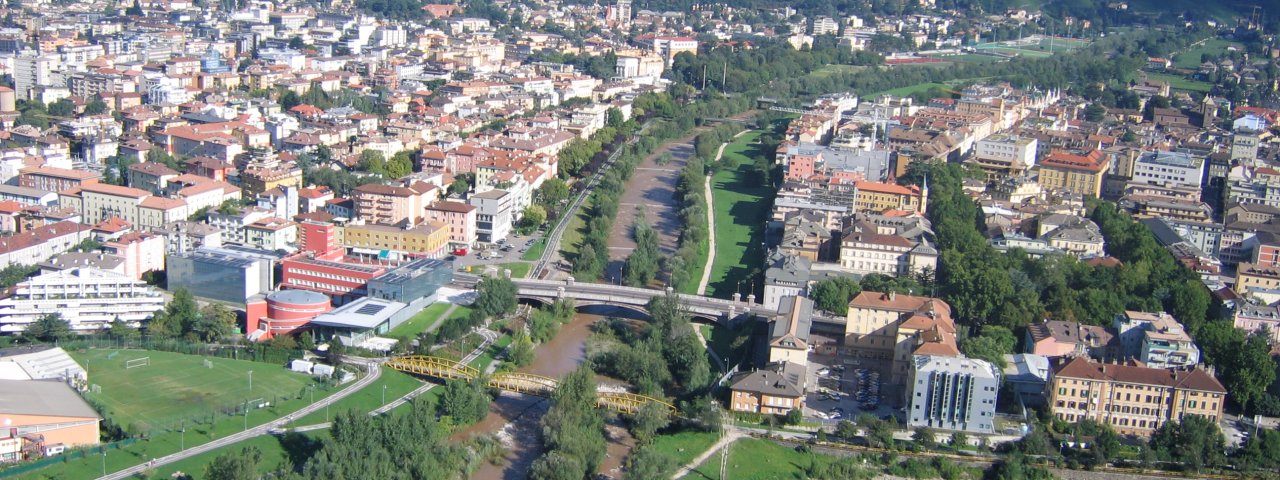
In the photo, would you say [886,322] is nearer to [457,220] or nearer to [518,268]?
[518,268]

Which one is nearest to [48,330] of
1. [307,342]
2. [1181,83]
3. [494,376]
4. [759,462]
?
[307,342]

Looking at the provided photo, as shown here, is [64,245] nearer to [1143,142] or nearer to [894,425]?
[894,425]

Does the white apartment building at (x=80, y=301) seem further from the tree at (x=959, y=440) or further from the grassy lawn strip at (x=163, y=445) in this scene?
the tree at (x=959, y=440)

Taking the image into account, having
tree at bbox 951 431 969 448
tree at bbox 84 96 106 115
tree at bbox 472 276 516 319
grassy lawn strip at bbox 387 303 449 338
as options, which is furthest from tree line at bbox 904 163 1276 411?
tree at bbox 84 96 106 115

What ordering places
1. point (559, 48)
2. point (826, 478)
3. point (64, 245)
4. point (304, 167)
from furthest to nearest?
point (559, 48) < point (304, 167) < point (64, 245) < point (826, 478)

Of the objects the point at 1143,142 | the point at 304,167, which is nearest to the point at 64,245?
the point at 304,167

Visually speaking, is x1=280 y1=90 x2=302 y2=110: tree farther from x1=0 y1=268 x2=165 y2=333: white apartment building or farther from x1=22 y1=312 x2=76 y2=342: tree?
x1=22 y1=312 x2=76 y2=342: tree
